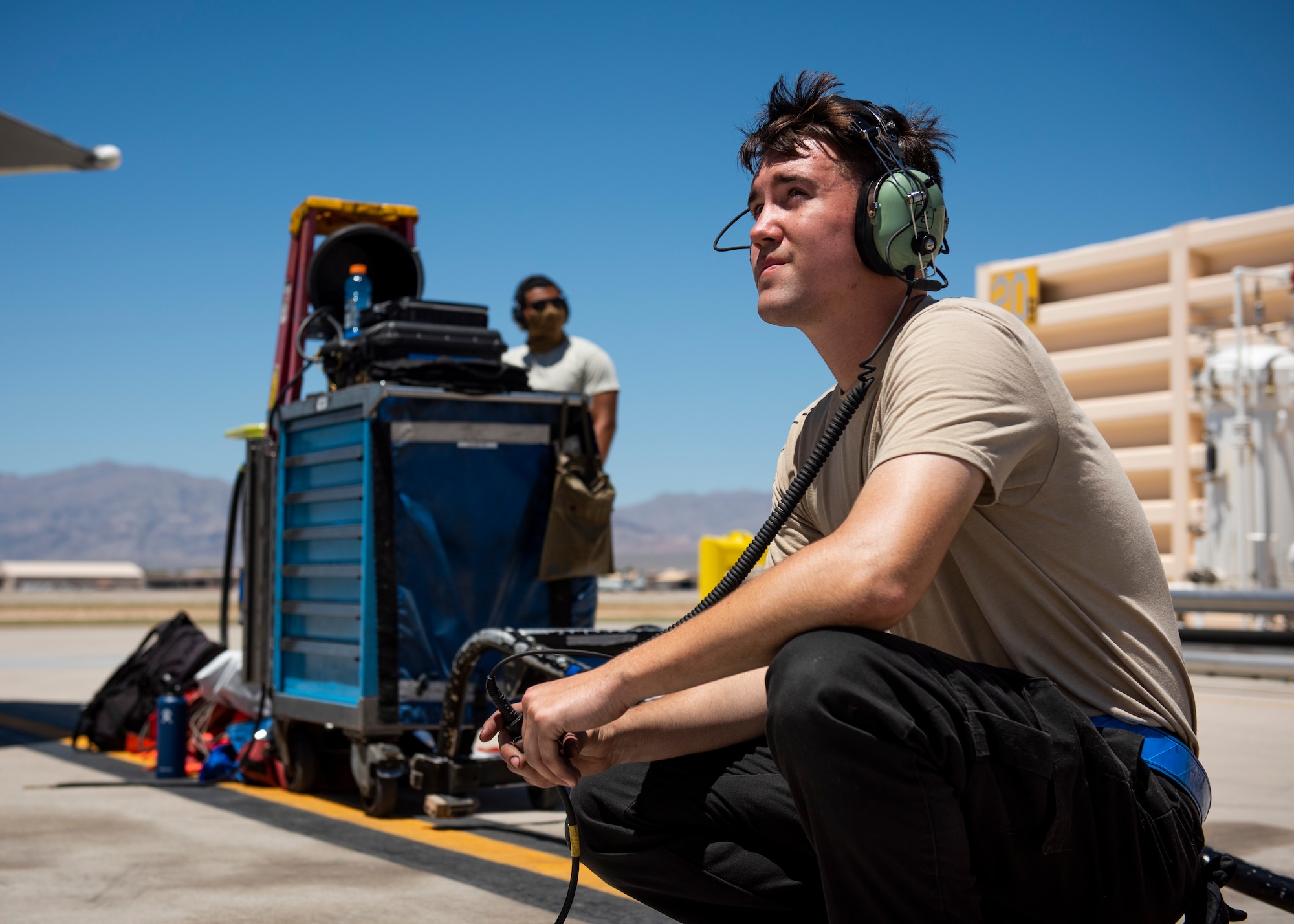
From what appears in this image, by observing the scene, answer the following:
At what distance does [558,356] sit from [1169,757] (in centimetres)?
491

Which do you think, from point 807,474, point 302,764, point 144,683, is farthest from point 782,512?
point 144,683

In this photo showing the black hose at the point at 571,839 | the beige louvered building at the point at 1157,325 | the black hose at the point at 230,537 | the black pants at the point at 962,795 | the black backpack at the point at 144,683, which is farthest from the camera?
the beige louvered building at the point at 1157,325

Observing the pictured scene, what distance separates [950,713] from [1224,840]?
299 centimetres

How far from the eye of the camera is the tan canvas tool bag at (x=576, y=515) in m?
4.86

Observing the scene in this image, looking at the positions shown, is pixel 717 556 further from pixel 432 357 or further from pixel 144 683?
pixel 144 683

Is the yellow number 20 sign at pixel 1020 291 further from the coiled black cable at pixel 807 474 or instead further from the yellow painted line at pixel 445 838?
the coiled black cable at pixel 807 474

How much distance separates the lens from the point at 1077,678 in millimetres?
1726

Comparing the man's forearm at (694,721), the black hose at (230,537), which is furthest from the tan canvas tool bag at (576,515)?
the man's forearm at (694,721)

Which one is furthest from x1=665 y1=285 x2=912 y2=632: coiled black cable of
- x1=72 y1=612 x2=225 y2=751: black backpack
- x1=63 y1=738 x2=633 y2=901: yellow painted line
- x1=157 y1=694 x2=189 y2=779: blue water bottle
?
x1=72 y1=612 x2=225 y2=751: black backpack

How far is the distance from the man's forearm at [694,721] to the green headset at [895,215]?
0.70 meters

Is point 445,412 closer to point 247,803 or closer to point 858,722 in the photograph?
point 247,803

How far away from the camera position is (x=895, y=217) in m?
1.89

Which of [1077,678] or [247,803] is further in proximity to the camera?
[247,803]

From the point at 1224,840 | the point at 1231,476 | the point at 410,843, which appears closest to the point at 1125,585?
the point at 1224,840
